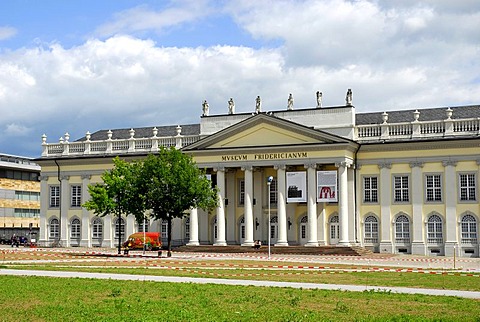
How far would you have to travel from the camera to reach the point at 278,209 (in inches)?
2643

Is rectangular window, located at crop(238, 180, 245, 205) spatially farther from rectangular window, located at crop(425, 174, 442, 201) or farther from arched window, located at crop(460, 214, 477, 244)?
arched window, located at crop(460, 214, 477, 244)

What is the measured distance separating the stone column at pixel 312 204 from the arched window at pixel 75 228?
86.0ft

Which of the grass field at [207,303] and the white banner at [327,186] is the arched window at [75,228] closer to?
the white banner at [327,186]

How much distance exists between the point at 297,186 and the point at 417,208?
10.6 meters

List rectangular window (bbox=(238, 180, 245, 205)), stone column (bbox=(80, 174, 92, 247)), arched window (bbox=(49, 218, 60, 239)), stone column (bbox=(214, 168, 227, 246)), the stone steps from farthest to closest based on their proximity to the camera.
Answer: arched window (bbox=(49, 218, 60, 239)) → stone column (bbox=(80, 174, 92, 247)) → rectangular window (bbox=(238, 180, 245, 205)) → stone column (bbox=(214, 168, 227, 246)) → the stone steps

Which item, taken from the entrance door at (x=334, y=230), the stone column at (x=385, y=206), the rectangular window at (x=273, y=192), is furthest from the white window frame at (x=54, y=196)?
the stone column at (x=385, y=206)

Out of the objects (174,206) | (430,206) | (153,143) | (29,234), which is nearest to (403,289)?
(174,206)

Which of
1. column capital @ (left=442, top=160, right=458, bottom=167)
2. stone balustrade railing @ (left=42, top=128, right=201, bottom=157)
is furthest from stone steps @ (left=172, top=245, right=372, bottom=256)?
stone balustrade railing @ (left=42, top=128, right=201, bottom=157)

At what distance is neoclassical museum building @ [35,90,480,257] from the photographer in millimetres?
64062

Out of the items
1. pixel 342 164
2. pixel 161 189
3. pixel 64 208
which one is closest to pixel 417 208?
pixel 342 164

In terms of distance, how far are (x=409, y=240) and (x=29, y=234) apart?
178 feet

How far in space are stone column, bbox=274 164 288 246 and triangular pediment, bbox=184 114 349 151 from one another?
8.80 ft

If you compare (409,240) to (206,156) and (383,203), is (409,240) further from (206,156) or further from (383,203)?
(206,156)

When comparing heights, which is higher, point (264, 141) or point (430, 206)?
point (264, 141)
